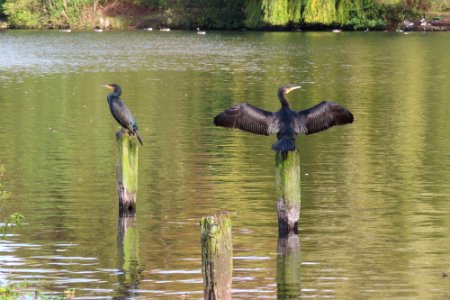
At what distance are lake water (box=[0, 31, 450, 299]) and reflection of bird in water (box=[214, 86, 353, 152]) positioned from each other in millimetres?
1312

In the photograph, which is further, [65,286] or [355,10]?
[355,10]

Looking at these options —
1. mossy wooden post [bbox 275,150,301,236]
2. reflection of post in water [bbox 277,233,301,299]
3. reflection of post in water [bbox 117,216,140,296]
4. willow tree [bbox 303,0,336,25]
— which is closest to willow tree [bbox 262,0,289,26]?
willow tree [bbox 303,0,336,25]

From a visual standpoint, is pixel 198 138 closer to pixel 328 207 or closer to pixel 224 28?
pixel 328 207

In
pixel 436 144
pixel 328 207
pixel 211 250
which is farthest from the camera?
pixel 436 144

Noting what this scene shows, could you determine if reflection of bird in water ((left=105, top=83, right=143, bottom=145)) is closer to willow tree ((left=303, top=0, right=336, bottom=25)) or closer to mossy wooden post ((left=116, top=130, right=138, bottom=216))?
mossy wooden post ((left=116, top=130, right=138, bottom=216))

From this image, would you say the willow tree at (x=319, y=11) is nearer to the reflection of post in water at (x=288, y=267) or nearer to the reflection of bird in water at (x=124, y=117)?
the reflection of bird in water at (x=124, y=117)

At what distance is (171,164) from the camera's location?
20234mm

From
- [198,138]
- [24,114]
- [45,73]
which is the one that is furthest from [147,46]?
[198,138]

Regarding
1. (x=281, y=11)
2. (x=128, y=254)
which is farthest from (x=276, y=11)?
(x=128, y=254)

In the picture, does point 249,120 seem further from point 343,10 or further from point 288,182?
point 343,10

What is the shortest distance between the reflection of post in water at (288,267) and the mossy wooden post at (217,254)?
1.59 meters

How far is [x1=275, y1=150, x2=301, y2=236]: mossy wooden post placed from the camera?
13.5 metres

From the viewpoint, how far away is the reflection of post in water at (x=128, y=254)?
479 inches

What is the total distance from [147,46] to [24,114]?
95.4ft
